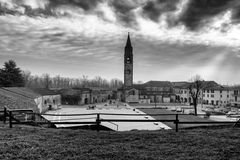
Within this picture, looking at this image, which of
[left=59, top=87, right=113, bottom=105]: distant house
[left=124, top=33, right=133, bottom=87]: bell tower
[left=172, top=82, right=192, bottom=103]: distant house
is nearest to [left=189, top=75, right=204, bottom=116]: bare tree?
[left=172, top=82, right=192, bottom=103]: distant house

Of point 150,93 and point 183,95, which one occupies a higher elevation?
point 150,93

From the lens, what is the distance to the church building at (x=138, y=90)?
76062mm

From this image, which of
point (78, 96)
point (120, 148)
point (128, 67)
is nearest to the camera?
Answer: point (120, 148)

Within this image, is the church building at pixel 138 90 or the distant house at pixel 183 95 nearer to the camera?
the church building at pixel 138 90

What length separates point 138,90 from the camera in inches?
3036

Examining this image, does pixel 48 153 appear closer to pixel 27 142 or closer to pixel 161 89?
pixel 27 142

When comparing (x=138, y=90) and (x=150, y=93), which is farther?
(x=150, y=93)

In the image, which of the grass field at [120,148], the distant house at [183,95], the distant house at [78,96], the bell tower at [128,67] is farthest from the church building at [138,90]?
the grass field at [120,148]

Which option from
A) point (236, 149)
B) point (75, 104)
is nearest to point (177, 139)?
point (236, 149)

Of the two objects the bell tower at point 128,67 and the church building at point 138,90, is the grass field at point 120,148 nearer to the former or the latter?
the church building at point 138,90

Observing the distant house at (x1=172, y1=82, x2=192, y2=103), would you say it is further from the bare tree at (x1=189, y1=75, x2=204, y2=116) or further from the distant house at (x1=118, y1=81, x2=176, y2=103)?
the bare tree at (x1=189, y1=75, x2=204, y2=116)

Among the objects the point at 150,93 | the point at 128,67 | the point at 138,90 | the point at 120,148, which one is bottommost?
the point at 150,93

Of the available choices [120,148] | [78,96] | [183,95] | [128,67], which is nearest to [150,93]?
[128,67]

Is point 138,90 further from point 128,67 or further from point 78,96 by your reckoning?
point 78,96
